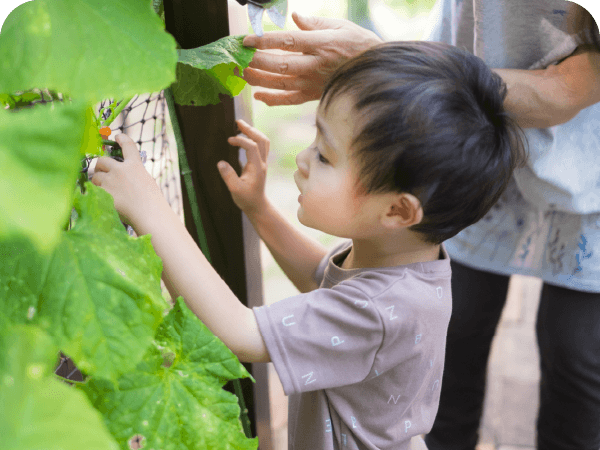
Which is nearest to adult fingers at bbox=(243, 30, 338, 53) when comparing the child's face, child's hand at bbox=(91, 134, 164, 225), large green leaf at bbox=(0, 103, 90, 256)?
the child's face

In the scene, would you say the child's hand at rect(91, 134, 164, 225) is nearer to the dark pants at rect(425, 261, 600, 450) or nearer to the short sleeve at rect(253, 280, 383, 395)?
the short sleeve at rect(253, 280, 383, 395)

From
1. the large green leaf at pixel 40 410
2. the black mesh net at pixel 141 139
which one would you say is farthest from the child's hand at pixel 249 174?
the large green leaf at pixel 40 410

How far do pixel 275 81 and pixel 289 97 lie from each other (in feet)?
Answer: 0.20

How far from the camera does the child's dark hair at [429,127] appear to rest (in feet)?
2.08

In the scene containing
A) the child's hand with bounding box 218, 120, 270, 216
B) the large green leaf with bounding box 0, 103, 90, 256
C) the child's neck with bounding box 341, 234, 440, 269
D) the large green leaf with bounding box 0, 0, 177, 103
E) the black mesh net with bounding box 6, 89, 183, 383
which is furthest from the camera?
the child's hand with bounding box 218, 120, 270, 216

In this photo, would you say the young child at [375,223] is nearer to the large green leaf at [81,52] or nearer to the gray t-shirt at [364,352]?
the gray t-shirt at [364,352]

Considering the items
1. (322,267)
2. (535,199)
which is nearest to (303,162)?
(322,267)

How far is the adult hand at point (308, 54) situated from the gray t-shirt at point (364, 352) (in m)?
0.31

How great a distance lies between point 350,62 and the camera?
0.71 metres

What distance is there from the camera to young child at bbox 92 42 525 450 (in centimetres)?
63

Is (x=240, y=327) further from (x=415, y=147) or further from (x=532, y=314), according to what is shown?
(x=532, y=314)

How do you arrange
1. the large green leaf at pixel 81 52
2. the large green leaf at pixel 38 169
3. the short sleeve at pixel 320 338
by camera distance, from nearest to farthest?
the large green leaf at pixel 38 169 → the large green leaf at pixel 81 52 → the short sleeve at pixel 320 338

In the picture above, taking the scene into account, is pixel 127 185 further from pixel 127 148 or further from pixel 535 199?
pixel 535 199

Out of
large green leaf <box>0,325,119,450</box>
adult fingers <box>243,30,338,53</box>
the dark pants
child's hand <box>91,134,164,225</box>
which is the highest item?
adult fingers <box>243,30,338,53</box>
